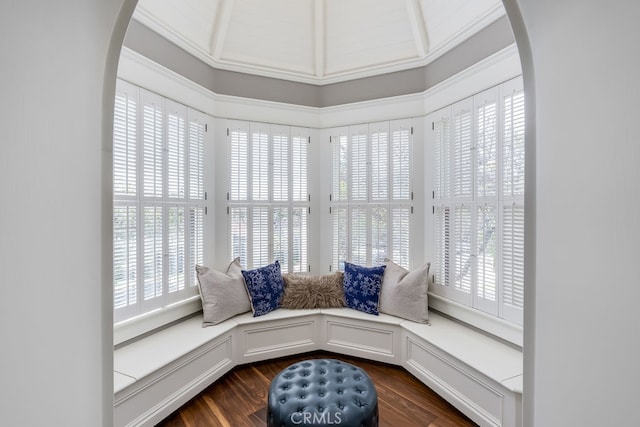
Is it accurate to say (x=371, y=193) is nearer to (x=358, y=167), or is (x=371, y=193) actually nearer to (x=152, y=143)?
(x=358, y=167)

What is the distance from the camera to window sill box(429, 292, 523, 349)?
7.03 ft

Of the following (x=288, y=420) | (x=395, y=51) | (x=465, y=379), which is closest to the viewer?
(x=288, y=420)

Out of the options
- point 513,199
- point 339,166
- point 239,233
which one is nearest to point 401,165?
point 339,166

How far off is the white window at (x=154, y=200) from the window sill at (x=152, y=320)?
5 centimetres

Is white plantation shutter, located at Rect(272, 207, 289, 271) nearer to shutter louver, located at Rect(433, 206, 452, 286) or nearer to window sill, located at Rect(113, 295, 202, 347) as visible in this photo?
window sill, located at Rect(113, 295, 202, 347)
